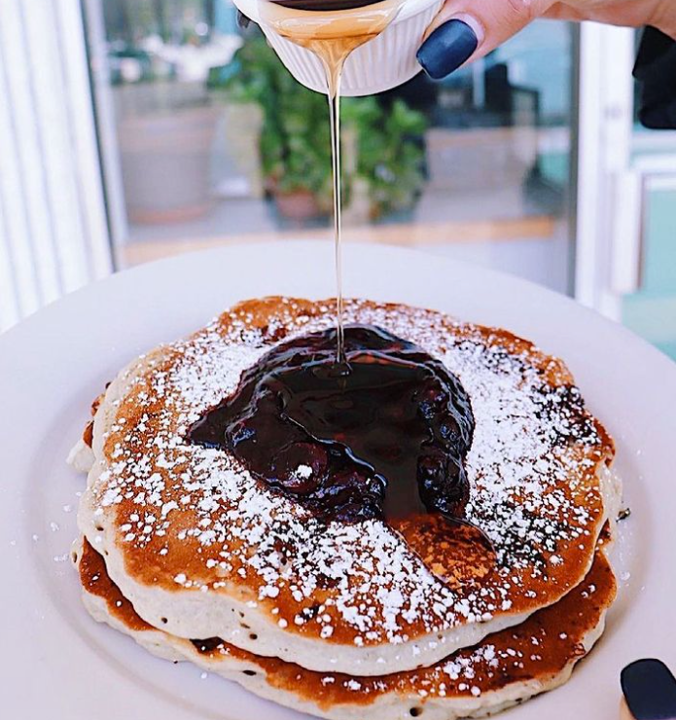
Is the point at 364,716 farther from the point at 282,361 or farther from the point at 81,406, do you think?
the point at 81,406

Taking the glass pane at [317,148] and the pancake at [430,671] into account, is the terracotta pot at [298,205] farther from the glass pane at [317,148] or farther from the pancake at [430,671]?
the pancake at [430,671]

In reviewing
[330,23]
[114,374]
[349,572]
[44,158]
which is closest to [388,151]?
[44,158]

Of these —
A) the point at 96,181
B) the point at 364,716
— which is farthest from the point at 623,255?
the point at 364,716

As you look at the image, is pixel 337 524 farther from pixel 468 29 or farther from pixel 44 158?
pixel 44 158

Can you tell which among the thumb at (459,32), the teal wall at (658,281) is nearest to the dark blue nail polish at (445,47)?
the thumb at (459,32)

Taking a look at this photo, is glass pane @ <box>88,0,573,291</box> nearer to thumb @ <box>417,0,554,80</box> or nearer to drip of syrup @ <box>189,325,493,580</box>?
thumb @ <box>417,0,554,80</box>

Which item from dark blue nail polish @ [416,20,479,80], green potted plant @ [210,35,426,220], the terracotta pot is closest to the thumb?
dark blue nail polish @ [416,20,479,80]
